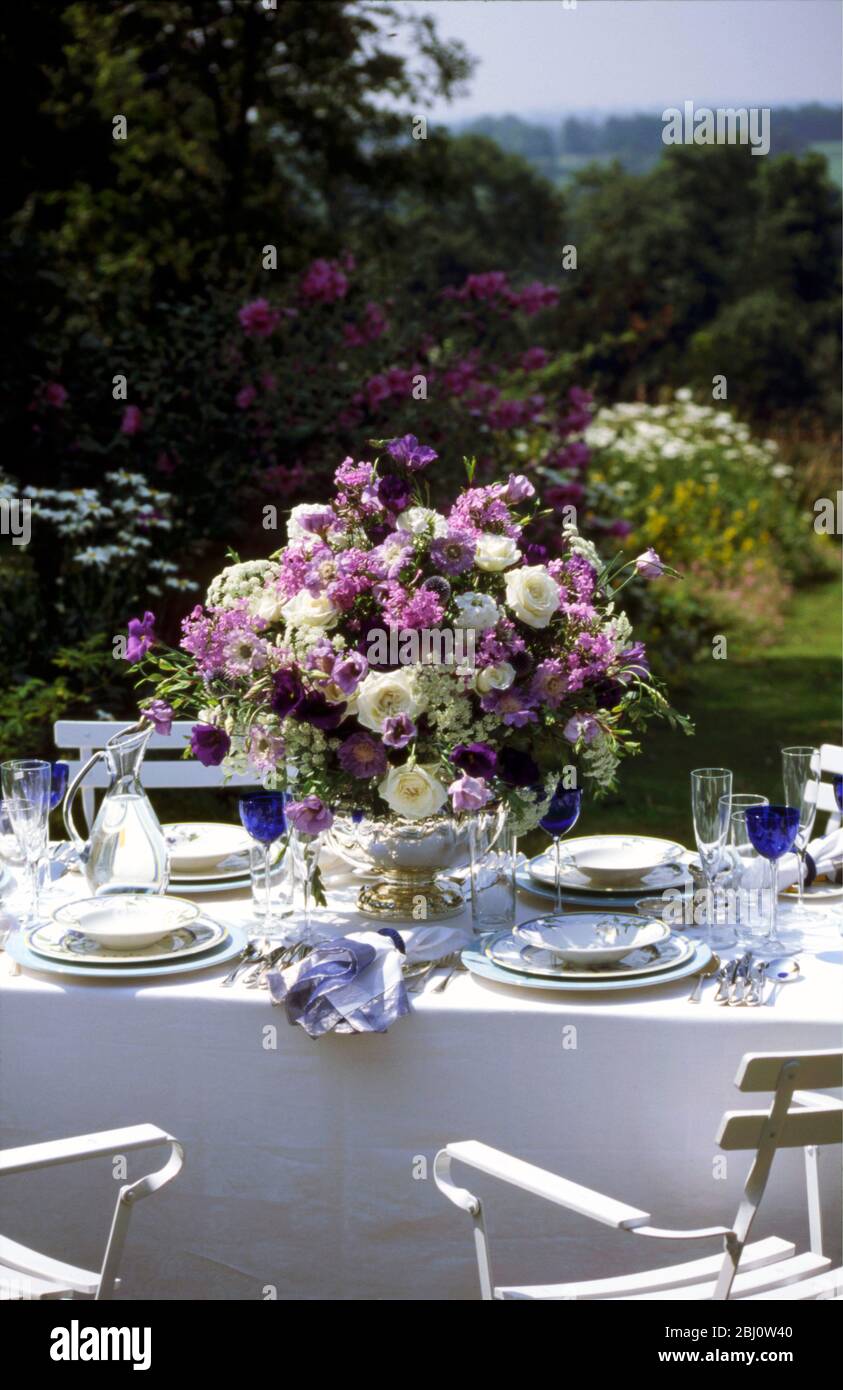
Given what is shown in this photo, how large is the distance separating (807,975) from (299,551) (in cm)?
114

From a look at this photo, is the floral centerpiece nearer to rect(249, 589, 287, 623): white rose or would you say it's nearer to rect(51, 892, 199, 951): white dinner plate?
rect(249, 589, 287, 623): white rose

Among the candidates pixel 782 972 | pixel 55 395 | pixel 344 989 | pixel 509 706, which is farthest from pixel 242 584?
pixel 55 395

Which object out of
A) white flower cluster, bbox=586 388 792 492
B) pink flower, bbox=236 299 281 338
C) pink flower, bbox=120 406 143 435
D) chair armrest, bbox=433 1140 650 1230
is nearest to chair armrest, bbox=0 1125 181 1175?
chair armrest, bbox=433 1140 650 1230

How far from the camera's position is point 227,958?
2668 millimetres

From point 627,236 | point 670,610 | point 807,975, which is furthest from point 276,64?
point 627,236

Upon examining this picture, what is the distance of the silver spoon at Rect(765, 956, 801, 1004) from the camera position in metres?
2.57

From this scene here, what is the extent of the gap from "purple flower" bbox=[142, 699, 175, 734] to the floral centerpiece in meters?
0.01

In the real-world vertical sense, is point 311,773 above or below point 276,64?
below

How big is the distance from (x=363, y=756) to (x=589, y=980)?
21.3 inches

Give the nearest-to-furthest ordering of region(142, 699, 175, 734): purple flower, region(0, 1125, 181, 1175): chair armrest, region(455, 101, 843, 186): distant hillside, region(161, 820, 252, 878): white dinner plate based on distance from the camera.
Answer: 1. region(0, 1125, 181, 1175): chair armrest
2. region(142, 699, 175, 734): purple flower
3. region(161, 820, 252, 878): white dinner plate
4. region(455, 101, 843, 186): distant hillside

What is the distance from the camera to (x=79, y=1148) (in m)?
2.21

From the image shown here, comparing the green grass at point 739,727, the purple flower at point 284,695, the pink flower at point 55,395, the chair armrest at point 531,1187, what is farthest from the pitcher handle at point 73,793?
the pink flower at point 55,395
